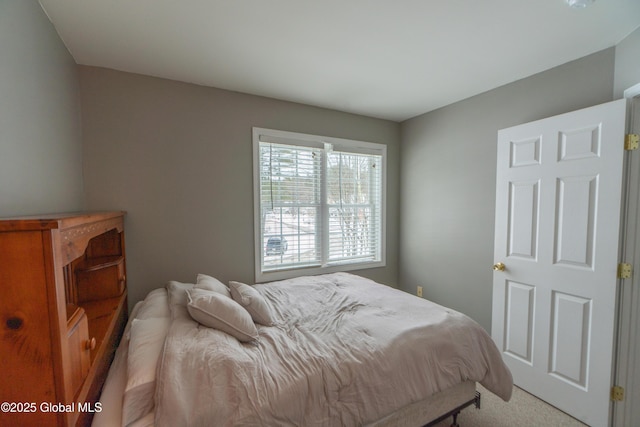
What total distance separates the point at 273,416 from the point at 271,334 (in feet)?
1.63

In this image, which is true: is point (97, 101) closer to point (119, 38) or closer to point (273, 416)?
point (119, 38)

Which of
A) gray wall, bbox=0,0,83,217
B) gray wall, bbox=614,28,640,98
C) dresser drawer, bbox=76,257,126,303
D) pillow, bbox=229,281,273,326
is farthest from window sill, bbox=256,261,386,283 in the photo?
gray wall, bbox=614,28,640,98

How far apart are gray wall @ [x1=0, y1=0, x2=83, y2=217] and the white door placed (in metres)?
3.23

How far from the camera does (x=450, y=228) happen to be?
2.96 metres

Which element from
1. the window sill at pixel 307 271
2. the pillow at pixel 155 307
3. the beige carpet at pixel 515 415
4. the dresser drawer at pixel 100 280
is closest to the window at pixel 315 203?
the window sill at pixel 307 271

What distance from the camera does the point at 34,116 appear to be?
138 cm

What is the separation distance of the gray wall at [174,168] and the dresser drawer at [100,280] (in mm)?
363

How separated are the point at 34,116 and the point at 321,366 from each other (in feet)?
6.60

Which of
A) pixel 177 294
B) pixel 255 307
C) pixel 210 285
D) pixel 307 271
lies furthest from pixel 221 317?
pixel 307 271

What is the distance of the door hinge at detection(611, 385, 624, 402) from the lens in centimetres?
166

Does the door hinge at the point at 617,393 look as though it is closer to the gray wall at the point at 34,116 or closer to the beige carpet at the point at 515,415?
the beige carpet at the point at 515,415

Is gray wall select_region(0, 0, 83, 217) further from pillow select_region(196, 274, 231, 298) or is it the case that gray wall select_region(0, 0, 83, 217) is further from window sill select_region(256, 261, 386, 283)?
window sill select_region(256, 261, 386, 283)

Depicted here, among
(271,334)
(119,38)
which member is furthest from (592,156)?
(119,38)

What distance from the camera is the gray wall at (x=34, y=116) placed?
115 cm
